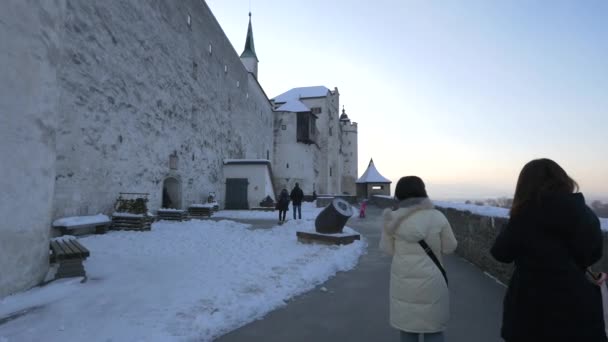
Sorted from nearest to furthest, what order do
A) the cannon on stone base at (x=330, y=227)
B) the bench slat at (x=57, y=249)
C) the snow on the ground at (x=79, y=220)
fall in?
the bench slat at (x=57, y=249) < the snow on the ground at (x=79, y=220) < the cannon on stone base at (x=330, y=227)

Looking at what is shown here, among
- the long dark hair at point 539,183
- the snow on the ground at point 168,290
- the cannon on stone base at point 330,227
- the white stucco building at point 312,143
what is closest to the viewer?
the long dark hair at point 539,183

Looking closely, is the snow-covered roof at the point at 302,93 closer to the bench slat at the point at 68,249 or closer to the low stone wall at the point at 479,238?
the low stone wall at the point at 479,238

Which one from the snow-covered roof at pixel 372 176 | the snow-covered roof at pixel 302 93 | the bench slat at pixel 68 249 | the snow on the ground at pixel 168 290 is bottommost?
the snow on the ground at pixel 168 290

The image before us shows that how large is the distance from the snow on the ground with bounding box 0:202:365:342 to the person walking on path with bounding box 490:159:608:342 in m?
2.77

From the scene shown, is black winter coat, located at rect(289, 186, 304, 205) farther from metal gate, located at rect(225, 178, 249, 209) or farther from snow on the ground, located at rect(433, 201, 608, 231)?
metal gate, located at rect(225, 178, 249, 209)

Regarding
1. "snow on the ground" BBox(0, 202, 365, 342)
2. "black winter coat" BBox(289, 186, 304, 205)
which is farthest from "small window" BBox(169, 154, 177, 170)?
"snow on the ground" BBox(0, 202, 365, 342)

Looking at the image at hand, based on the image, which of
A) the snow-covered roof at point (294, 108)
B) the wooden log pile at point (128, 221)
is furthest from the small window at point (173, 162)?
the snow-covered roof at point (294, 108)

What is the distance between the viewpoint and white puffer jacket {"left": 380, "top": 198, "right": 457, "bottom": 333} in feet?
8.16

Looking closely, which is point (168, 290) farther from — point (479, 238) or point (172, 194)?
point (172, 194)

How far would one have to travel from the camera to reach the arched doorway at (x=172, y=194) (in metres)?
17.1

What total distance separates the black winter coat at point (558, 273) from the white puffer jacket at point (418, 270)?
538 millimetres

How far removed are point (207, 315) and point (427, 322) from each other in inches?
96.3

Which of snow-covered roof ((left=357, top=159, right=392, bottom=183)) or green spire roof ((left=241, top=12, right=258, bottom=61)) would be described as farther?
snow-covered roof ((left=357, top=159, right=392, bottom=183))

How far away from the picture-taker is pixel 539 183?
2074 millimetres
